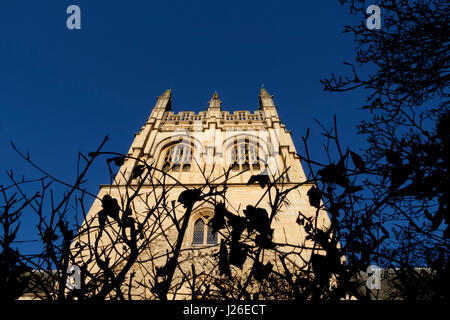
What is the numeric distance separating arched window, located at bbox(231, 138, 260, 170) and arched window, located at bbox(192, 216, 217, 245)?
5.53 metres

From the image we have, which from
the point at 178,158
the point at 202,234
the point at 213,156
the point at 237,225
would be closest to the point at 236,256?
the point at 237,225

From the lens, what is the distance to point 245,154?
51.7 ft

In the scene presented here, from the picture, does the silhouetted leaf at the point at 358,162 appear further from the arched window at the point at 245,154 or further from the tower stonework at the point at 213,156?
the arched window at the point at 245,154

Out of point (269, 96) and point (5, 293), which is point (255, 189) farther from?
point (269, 96)

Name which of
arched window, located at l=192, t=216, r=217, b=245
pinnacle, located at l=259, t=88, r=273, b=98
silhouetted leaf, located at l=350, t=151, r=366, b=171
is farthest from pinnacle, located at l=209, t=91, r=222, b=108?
silhouetted leaf, located at l=350, t=151, r=366, b=171

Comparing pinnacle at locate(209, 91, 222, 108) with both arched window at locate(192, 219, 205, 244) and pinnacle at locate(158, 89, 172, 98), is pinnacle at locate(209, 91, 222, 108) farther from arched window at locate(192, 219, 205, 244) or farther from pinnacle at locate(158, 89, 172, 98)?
arched window at locate(192, 219, 205, 244)

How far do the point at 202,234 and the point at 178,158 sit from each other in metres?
7.67

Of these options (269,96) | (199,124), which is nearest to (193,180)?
(199,124)

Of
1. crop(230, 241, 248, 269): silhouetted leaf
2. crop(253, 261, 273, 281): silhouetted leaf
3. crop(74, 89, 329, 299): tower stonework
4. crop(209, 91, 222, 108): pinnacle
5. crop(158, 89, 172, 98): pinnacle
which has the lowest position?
crop(253, 261, 273, 281): silhouetted leaf

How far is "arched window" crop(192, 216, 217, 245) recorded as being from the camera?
852 cm

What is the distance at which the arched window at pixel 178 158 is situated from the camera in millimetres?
14641

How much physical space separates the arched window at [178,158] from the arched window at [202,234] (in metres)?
5.41

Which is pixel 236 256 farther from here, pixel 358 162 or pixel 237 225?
pixel 358 162
